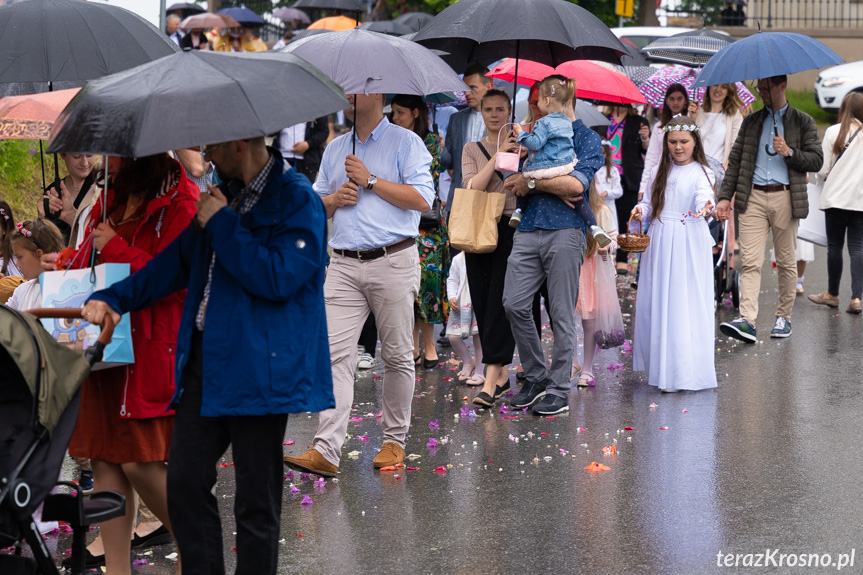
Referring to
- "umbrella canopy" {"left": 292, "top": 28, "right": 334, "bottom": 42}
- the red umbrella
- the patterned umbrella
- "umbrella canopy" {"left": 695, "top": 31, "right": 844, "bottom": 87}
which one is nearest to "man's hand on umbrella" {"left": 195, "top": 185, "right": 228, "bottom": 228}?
"umbrella canopy" {"left": 292, "top": 28, "right": 334, "bottom": 42}

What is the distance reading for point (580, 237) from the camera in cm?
752

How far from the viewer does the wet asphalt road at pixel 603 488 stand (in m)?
5.11

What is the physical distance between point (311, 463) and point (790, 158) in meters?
5.52

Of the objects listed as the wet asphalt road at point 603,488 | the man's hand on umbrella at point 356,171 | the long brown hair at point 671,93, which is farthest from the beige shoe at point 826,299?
the man's hand on umbrella at point 356,171

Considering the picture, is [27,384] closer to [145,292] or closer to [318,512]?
[145,292]

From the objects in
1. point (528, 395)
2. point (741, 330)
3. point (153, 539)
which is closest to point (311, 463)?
point (153, 539)

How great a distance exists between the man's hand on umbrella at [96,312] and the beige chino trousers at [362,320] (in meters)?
2.25

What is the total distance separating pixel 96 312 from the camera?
4070 mm

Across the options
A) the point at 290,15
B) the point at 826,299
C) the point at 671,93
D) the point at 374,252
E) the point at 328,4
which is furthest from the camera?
the point at 290,15

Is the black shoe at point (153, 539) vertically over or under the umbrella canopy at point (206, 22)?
under

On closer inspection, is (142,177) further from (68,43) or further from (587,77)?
(587,77)

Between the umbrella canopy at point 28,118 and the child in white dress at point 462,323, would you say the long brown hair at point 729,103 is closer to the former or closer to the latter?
the child in white dress at point 462,323

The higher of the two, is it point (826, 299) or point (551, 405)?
point (551, 405)

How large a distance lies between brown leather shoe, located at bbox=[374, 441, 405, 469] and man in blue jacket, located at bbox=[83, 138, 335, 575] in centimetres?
238
